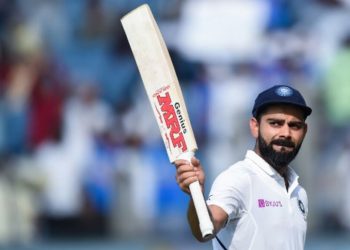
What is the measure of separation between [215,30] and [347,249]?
241 centimetres

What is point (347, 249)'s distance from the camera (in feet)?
28.3

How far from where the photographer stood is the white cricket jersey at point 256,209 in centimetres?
399

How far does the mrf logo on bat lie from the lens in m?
4.08

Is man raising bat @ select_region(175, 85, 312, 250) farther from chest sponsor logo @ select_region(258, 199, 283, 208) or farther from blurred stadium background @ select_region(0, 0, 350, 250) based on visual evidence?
blurred stadium background @ select_region(0, 0, 350, 250)

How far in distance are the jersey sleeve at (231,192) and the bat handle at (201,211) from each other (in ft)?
0.52

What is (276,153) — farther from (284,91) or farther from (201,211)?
(201,211)

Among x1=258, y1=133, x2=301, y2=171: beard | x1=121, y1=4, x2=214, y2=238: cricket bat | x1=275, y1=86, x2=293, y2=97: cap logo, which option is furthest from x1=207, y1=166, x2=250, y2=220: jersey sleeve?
x1=275, y1=86, x2=293, y2=97: cap logo

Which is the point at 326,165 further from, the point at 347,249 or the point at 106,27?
the point at 106,27

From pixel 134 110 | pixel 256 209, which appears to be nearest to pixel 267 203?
pixel 256 209

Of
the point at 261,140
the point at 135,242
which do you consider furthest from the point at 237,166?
the point at 135,242

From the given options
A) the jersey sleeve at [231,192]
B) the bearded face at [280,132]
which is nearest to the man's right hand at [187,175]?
the jersey sleeve at [231,192]

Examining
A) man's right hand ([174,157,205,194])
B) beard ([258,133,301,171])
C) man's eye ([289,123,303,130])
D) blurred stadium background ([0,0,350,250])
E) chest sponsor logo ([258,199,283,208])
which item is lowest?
chest sponsor logo ([258,199,283,208])

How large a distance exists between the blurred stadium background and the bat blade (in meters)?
4.56

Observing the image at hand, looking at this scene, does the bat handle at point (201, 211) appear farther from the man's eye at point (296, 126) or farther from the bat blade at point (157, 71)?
the man's eye at point (296, 126)
